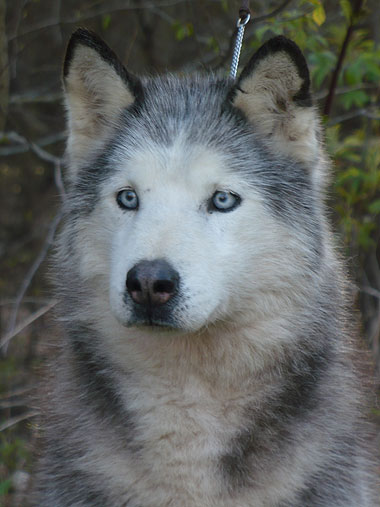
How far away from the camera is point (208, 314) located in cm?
279

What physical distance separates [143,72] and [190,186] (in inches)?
182

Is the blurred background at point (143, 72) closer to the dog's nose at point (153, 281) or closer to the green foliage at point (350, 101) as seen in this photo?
the green foliage at point (350, 101)

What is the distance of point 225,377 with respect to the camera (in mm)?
3066

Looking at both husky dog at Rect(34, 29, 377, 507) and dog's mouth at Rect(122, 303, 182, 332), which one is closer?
dog's mouth at Rect(122, 303, 182, 332)

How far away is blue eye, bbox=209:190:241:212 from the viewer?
294 centimetres

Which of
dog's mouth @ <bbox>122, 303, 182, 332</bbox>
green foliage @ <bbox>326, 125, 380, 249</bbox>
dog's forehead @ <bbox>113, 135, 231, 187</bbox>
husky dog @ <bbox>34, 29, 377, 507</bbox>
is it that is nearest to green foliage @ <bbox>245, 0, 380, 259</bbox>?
green foliage @ <bbox>326, 125, 380, 249</bbox>

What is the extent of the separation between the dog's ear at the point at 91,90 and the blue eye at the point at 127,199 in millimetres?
435

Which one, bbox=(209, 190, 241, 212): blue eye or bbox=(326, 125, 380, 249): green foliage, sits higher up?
bbox=(326, 125, 380, 249): green foliage

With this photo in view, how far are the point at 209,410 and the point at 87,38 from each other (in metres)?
1.59

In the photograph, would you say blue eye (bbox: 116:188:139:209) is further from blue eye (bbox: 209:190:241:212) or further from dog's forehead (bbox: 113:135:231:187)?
blue eye (bbox: 209:190:241:212)

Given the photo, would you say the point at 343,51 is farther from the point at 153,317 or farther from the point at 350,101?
the point at 153,317

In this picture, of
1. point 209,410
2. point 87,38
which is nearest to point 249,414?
point 209,410

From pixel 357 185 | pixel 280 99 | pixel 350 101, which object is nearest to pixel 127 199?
pixel 280 99

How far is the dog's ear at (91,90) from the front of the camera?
318 cm
